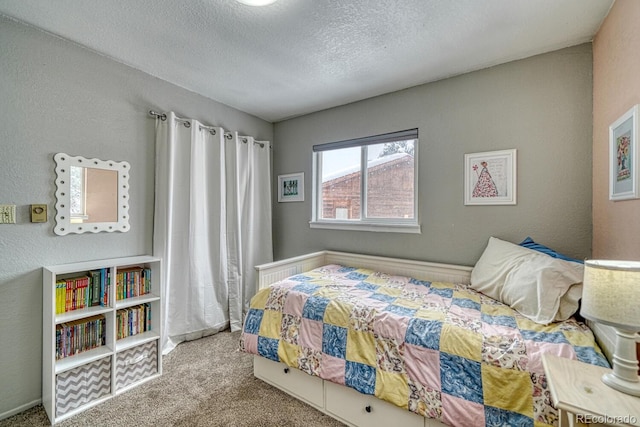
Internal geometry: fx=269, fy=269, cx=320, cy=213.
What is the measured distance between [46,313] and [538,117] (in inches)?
140

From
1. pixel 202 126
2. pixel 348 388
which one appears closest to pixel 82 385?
pixel 348 388

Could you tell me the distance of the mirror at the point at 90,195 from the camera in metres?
1.83

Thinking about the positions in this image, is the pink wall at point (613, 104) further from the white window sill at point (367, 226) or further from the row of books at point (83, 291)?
the row of books at point (83, 291)

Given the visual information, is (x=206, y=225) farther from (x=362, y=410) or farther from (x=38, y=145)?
(x=362, y=410)

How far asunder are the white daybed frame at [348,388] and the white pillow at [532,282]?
17 centimetres

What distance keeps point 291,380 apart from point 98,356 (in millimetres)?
1266

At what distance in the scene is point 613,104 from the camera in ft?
4.79

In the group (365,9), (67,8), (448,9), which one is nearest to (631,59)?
(448,9)

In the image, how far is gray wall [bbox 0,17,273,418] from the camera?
164cm

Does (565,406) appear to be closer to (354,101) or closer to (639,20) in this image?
(639,20)

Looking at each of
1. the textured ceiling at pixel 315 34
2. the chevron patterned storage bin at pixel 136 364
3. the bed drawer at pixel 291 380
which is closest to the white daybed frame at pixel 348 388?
the bed drawer at pixel 291 380

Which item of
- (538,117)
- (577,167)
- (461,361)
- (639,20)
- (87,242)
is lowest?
(461,361)

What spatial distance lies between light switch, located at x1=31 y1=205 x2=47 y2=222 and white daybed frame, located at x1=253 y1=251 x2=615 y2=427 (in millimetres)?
1442

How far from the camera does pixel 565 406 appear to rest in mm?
820
